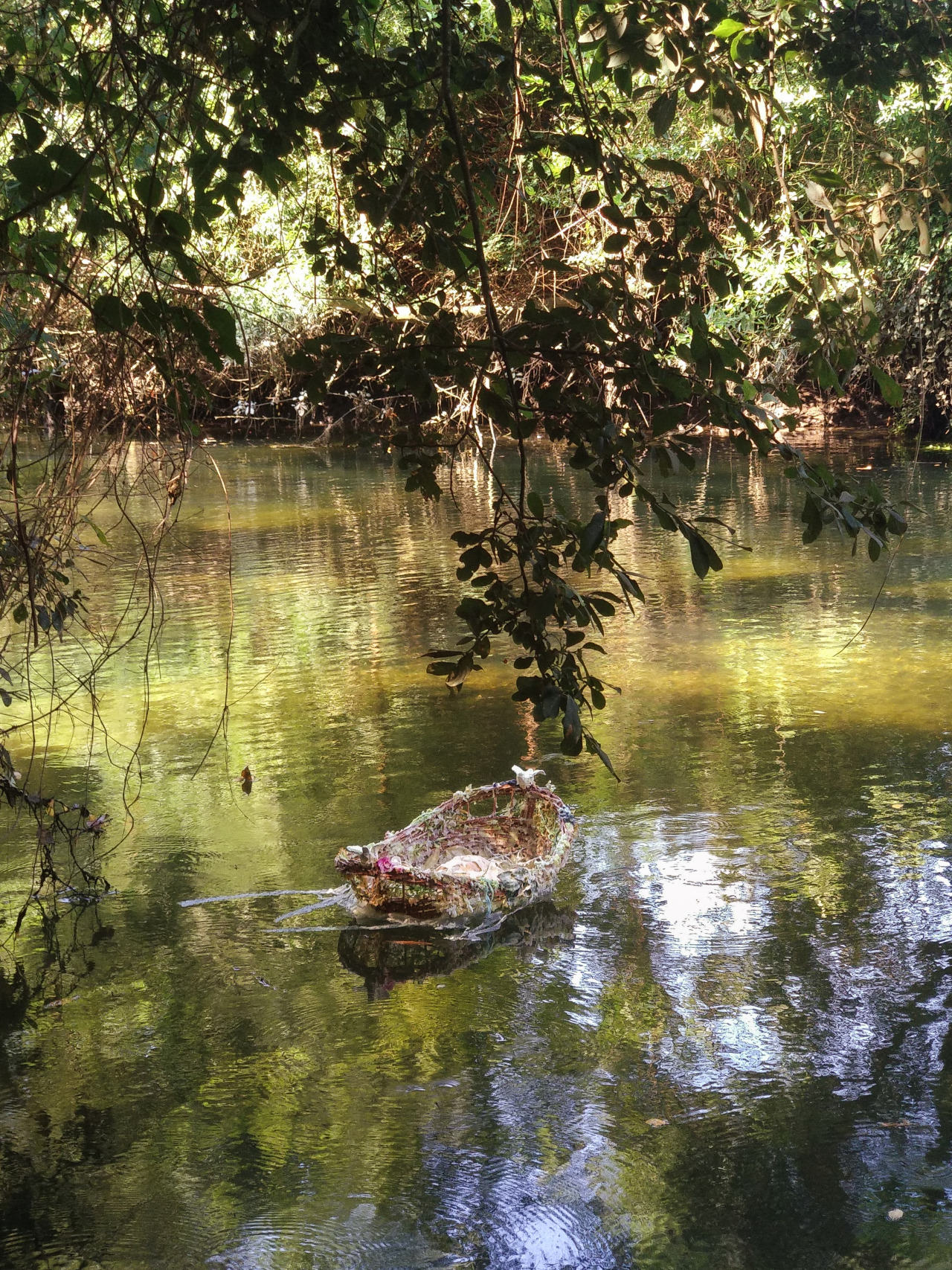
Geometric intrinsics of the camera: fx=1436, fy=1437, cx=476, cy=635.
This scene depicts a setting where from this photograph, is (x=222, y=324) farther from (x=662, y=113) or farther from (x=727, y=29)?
(x=727, y=29)

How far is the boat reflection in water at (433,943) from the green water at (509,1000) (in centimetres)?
2

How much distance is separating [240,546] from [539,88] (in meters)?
10.3

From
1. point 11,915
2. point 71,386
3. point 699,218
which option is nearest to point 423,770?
point 11,915

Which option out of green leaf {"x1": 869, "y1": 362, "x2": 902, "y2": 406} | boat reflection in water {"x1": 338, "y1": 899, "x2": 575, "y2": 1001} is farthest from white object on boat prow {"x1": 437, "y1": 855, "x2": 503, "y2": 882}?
green leaf {"x1": 869, "y1": 362, "x2": 902, "y2": 406}


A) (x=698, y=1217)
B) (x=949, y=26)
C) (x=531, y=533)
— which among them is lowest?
(x=698, y=1217)

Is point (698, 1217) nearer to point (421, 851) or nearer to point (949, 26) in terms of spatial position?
point (421, 851)

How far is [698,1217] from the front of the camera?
3.33 meters

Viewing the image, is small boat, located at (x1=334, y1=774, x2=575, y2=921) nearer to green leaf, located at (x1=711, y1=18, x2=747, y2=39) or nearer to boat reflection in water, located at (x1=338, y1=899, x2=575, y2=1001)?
boat reflection in water, located at (x1=338, y1=899, x2=575, y2=1001)

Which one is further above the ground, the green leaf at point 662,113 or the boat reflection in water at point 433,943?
the green leaf at point 662,113

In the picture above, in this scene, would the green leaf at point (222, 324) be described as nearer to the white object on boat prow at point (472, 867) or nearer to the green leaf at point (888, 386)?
the green leaf at point (888, 386)

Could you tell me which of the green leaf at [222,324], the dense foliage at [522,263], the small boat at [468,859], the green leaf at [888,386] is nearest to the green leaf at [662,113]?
the dense foliage at [522,263]

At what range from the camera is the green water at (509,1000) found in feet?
11.0

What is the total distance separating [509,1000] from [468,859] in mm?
758

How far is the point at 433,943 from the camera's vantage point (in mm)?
4855
